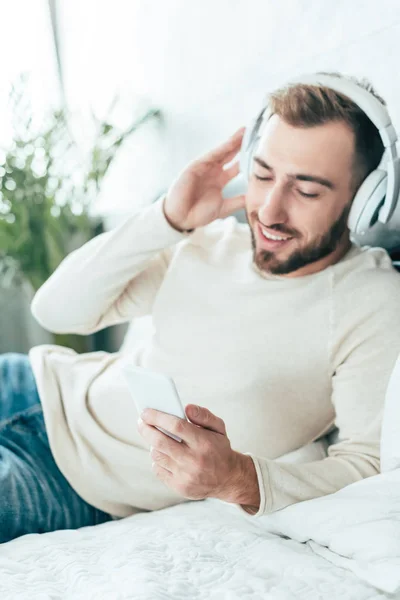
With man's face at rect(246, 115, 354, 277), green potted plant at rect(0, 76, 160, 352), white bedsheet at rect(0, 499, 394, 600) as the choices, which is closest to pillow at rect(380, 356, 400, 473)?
white bedsheet at rect(0, 499, 394, 600)

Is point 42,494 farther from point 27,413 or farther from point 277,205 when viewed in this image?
point 277,205

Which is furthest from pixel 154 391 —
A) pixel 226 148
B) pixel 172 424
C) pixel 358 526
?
pixel 226 148

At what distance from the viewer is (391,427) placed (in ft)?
2.91

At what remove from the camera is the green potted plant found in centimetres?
217

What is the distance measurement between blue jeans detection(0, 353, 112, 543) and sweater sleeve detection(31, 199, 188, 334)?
0.16 meters

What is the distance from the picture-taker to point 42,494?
1.10 meters

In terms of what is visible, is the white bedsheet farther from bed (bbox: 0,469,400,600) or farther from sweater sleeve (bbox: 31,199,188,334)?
sweater sleeve (bbox: 31,199,188,334)

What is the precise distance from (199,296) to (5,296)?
60.4 inches

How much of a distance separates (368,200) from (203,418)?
44 cm

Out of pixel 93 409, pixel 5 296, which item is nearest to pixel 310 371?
pixel 93 409

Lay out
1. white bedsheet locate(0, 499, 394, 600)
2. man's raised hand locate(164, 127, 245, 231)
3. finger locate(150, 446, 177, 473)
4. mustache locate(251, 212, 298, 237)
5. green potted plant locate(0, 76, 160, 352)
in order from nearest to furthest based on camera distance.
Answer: white bedsheet locate(0, 499, 394, 600)
finger locate(150, 446, 177, 473)
mustache locate(251, 212, 298, 237)
man's raised hand locate(164, 127, 245, 231)
green potted plant locate(0, 76, 160, 352)

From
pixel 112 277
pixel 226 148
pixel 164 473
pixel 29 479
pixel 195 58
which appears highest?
pixel 195 58

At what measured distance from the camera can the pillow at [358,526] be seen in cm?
76

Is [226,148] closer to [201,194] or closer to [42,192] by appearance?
[201,194]
